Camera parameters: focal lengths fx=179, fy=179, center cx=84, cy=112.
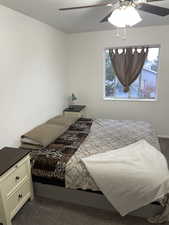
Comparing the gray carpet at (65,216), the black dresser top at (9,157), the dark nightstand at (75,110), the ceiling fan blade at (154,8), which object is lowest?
the gray carpet at (65,216)

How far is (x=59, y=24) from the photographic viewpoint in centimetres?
337

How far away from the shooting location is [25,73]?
2.82 m

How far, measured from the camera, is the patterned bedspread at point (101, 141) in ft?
6.68

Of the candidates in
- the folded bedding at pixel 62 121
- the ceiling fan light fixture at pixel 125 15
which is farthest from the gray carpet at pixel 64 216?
the ceiling fan light fixture at pixel 125 15

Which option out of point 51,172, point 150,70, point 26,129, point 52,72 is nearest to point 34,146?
point 26,129

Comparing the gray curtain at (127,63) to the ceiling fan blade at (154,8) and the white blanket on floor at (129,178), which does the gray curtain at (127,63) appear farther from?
the white blanket on floor at (129,178)

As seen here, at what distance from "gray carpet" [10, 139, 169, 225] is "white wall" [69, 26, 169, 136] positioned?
8.66 ft

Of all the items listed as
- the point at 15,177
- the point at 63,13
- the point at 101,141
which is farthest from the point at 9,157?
the point at 63,13

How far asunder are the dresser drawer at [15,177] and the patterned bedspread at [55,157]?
0.54ft

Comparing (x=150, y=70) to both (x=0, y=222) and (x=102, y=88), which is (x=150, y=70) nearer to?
(x=102, y=88)

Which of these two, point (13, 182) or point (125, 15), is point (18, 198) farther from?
point (125, 15)

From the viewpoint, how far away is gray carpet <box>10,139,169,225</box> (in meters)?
1.92

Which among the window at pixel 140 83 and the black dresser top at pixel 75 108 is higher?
the window at pixel 140 83

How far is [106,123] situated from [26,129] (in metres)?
1.50
